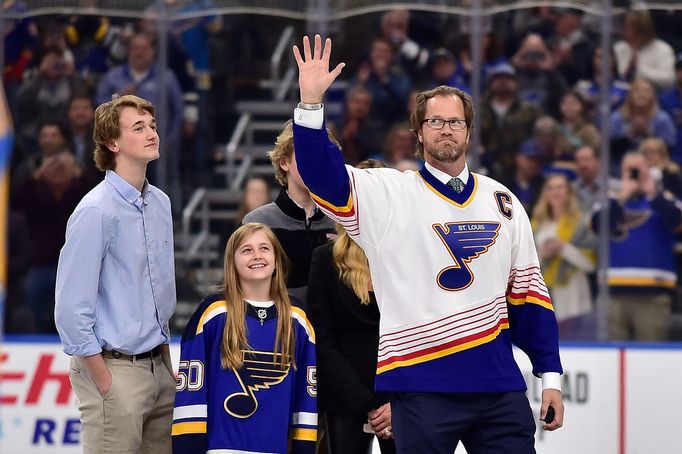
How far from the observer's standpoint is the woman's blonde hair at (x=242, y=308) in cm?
405

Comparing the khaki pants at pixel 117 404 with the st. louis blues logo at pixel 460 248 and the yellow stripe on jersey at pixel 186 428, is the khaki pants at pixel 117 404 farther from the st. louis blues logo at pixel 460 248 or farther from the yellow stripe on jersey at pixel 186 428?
the st. louis blues logo at pixel 460 248

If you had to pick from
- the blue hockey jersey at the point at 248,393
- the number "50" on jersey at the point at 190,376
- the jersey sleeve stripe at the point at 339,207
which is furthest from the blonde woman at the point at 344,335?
the jersey sleeve stripe at the point at 339,207

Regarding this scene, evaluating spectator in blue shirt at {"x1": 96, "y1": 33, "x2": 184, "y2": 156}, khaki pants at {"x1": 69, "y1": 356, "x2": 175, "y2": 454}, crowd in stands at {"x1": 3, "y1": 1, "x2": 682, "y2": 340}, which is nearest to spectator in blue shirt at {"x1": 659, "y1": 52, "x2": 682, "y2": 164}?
crowd in stands at {"x1": 3, "y1": 1, "x2": 682, "y2": 340}

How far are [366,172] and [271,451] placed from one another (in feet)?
3.14

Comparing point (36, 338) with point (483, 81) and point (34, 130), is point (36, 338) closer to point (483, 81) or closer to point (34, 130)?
point (34, 130)

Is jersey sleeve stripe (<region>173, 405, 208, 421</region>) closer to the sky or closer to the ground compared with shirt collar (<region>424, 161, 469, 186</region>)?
closer to the ground

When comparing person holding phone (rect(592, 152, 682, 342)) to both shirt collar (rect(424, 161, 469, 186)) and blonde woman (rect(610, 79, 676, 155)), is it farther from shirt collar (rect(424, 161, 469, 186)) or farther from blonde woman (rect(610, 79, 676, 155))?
→ shirt collar (rect(424, 161, 469, 186))

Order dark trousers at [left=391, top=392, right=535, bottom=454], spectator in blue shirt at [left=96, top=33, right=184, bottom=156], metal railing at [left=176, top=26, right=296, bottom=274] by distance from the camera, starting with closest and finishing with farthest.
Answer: dark trousers at [left=391, top=392, right=535, bottom=454], metal railing at [left=176, top=26, right=296, bottom=274], spectator in blue shirt at [left=96, top=33, right=184, bottom=156]

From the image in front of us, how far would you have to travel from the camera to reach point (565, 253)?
787 centimetres

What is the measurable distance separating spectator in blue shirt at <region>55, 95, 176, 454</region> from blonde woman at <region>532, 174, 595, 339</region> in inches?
163

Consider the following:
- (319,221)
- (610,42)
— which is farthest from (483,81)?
(319,221)

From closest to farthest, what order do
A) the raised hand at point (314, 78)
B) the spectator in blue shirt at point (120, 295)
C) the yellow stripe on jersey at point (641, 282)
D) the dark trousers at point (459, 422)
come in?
the raised hand at point (314, 78) → the dark trousers at point (459, 422) → the spectator in blue shirt at point (120, 295) → the yellow stripe on jersey at point (641, 282)

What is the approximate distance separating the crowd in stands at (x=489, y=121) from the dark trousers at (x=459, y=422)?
406 centimetres

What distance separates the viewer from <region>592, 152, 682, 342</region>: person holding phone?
7.57m
